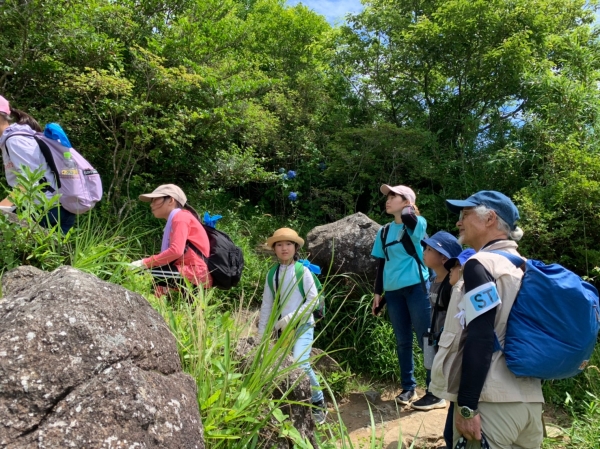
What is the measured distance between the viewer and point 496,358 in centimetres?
210

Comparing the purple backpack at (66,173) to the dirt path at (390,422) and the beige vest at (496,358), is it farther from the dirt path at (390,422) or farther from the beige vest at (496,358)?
the beige vest at (496,358)

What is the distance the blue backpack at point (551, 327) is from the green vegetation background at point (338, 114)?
2.06m

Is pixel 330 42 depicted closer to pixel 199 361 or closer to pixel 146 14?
pixel 146 14

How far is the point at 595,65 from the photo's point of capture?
7.82m

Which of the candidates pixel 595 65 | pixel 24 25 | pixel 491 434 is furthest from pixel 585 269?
pixel 24 25

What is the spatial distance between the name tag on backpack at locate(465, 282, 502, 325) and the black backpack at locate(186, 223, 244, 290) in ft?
7.29

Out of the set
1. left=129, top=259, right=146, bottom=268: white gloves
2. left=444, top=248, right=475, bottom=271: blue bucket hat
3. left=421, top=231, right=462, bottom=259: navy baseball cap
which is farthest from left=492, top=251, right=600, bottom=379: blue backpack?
left=129, top=259, right=146, bottom=268: white gloves

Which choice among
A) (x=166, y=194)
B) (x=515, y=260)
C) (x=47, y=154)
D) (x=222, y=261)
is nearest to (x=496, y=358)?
(x=515, y=260)

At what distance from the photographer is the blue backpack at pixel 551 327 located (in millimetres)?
1988

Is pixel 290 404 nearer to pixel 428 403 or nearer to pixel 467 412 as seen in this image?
pixel 467 412

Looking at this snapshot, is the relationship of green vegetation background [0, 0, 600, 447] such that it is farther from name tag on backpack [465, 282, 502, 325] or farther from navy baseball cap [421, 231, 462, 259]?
name tag on backpack [465, 282, 502, 325]

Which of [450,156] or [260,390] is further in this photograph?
[450,156]

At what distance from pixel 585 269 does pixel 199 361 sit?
5592mm

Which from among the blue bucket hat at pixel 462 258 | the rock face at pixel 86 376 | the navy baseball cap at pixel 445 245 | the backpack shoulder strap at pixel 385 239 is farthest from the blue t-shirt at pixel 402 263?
the rock face at pixel 86 376
